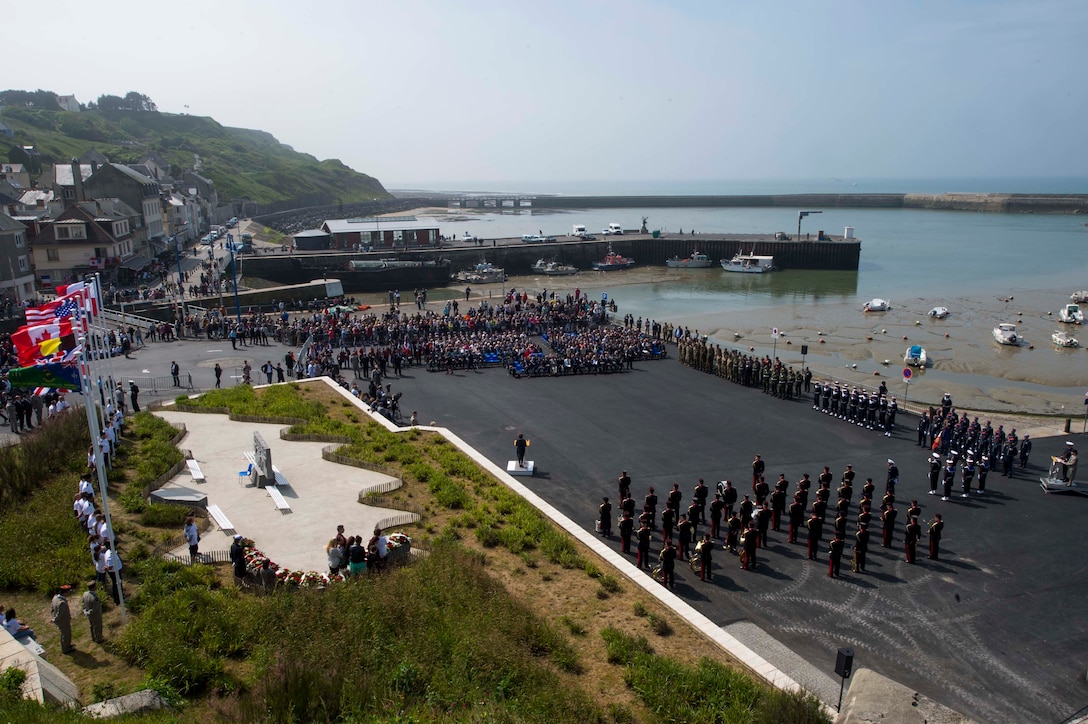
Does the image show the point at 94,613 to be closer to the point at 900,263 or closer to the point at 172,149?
the point at 900,263

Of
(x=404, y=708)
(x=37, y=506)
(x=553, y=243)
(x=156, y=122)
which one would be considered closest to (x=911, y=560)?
(x=404, y=708)

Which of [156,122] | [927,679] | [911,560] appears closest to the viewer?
[927,679]

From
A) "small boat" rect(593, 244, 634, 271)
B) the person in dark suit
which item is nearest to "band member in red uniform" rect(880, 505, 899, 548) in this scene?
the person in dark suit

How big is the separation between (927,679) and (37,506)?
17.3 meters

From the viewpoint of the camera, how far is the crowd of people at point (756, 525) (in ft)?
48.5

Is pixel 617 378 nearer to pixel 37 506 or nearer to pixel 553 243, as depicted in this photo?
pixel 37 506

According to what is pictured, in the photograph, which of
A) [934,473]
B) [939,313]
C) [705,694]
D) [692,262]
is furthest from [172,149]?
[705,694]

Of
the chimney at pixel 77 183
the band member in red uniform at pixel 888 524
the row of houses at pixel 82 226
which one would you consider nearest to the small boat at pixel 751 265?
the row of houses at pixel 82 226

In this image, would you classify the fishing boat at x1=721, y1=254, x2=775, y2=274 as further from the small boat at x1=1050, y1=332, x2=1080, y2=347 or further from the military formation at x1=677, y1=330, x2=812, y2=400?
the military formation at x1=677, y1=330, x2=812, y2=400

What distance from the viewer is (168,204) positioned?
257 feet

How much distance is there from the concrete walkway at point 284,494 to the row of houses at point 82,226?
106 feet

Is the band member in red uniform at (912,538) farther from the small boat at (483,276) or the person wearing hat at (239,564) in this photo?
the small boat at (483,276)

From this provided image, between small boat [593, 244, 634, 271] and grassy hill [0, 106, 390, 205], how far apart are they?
240 ft

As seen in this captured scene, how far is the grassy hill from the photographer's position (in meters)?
123
